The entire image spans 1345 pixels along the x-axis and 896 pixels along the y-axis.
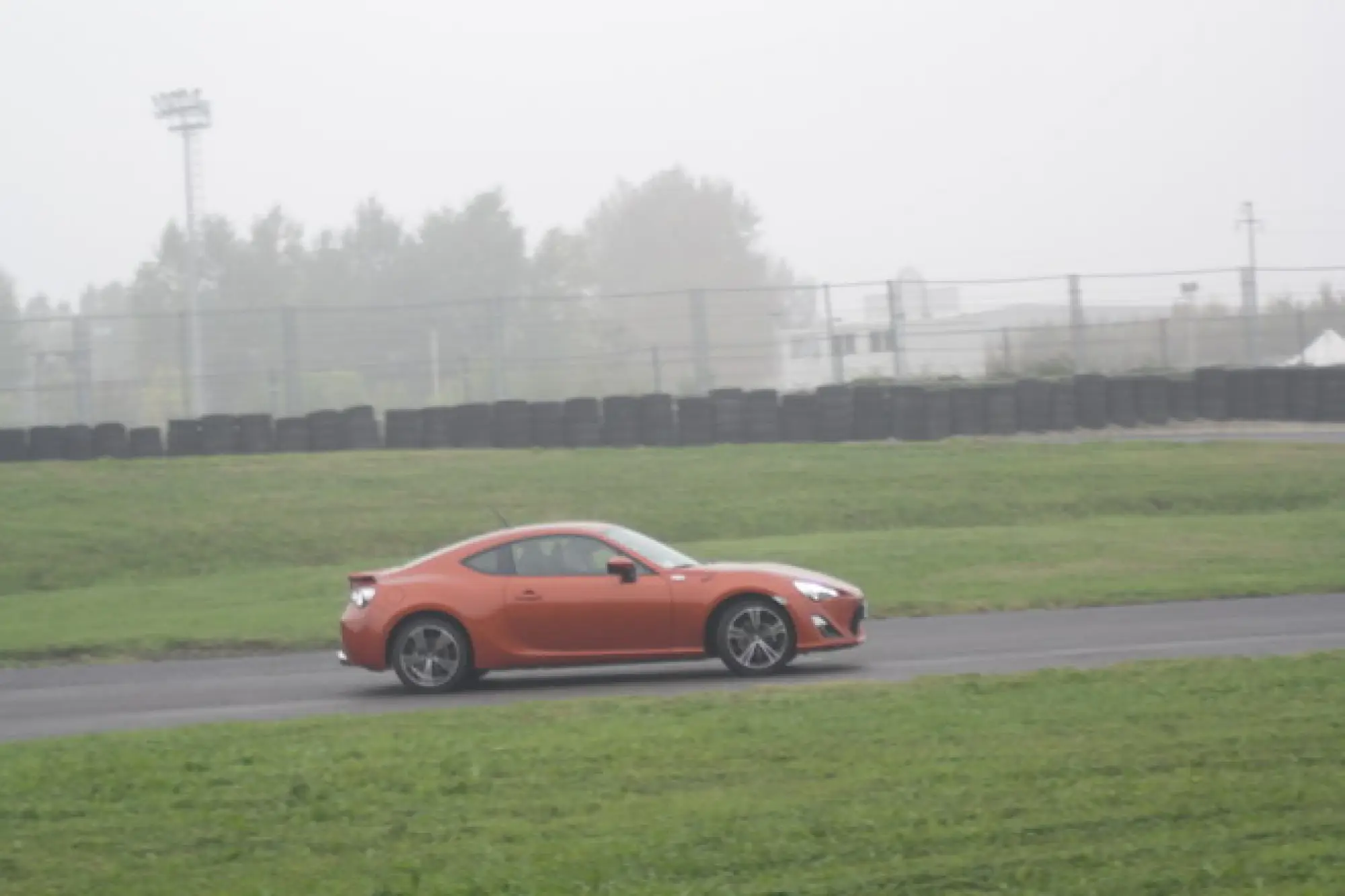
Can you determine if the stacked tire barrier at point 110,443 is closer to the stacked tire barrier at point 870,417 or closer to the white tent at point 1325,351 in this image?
the stacked tire barrier at point 870,417

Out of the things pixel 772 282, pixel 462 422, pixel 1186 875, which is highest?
pixel 772 282

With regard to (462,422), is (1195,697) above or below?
below

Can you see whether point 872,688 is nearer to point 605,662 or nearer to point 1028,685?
point 1028,685

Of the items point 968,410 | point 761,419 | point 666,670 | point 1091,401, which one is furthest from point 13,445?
point 666,670

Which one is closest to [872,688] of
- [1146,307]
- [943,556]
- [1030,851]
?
[1030,851]

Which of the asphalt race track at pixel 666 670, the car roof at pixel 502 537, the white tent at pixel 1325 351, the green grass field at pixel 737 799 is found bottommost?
the asphalt race track at pixel 666 670

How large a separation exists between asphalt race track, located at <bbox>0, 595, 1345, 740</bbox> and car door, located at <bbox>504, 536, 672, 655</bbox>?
0.31 m

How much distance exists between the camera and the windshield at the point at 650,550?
44.0 ft

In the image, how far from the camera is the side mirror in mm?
13141

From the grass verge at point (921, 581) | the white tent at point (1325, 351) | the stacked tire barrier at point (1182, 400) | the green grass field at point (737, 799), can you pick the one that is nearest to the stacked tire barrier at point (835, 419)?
the stacked tire barrier at point (1182, 400)

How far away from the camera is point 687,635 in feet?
42.8

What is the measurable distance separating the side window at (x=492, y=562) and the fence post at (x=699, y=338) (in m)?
26.2

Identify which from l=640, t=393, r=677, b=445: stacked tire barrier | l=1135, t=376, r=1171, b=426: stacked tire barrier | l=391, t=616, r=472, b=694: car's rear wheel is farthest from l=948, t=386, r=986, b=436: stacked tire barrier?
l=391, t=616, r=472, b=694: car's rear wheel

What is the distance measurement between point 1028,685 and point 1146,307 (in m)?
34.4
